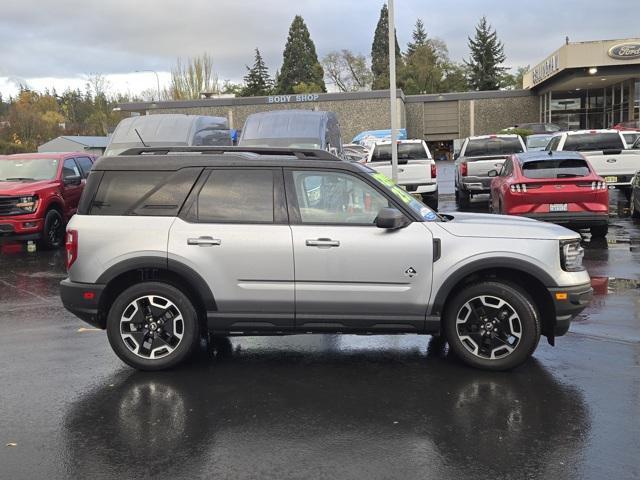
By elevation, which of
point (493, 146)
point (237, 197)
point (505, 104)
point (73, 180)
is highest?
point (505, 104)

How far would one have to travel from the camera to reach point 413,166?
16031 millimetres

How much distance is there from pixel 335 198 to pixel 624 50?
120 feet

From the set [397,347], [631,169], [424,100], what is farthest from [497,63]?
[397,347]

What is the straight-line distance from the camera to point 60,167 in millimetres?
13562

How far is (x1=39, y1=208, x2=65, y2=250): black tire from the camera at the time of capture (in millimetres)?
12659

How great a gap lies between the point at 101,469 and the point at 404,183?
13.1 meters

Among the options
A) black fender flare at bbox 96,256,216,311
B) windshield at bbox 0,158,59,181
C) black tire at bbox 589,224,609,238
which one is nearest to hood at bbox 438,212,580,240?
black fender flare at bbox 96,256,216,311

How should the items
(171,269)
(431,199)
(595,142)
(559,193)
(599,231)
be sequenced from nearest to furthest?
(171,269), (559,193), (599,231), (595,142), (431,199)

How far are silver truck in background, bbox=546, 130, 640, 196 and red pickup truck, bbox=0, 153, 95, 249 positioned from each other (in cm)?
1202

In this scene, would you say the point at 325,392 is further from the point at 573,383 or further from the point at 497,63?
the point at 497,63

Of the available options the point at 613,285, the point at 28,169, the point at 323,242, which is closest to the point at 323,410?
the point at 323,242

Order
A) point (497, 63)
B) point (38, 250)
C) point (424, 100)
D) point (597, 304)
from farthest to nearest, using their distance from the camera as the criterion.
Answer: point (497, 63) → point (424, 100) → point (38, 250) → point (597, 304)

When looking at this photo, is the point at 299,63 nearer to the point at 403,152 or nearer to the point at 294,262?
the point at 403,152

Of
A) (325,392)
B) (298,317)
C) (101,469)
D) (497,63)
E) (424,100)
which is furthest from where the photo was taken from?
(497,63)
